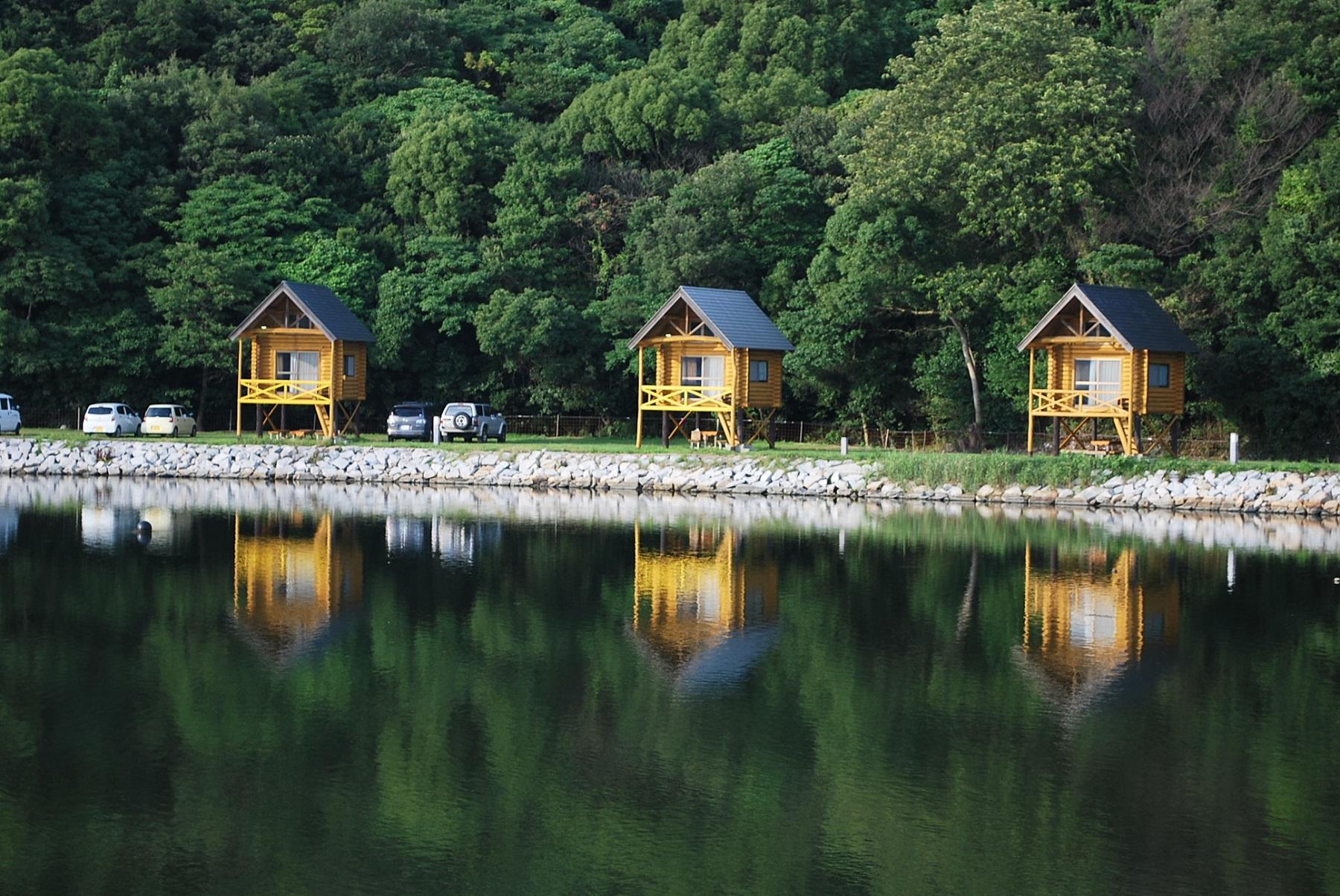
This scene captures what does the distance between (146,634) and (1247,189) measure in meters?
43.3

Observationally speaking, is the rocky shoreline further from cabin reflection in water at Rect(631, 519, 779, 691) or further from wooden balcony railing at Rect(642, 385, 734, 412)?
cabin reflection in water at Rect(631, 519, 779, 691)

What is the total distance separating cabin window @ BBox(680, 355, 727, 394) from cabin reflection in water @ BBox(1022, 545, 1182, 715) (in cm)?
2253

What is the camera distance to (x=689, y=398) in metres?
53.5

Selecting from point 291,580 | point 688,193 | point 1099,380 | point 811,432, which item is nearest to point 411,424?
point 688,193

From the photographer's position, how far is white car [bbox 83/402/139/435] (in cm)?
5594

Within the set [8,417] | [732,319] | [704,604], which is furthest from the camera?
[8,417]

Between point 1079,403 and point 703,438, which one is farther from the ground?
point 1079,403

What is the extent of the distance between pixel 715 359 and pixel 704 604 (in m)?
29.4

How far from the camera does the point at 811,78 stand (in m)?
71.4

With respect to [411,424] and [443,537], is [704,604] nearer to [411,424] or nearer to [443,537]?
[443,537]

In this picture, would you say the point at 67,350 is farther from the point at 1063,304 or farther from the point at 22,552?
the point at 1063,304

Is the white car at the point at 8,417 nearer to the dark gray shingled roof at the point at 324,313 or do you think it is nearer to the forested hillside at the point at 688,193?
the forested hillside at the point at 688,193

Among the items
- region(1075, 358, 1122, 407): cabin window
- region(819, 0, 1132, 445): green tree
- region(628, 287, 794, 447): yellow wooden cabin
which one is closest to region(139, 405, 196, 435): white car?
region(628, 287, 794, 447): yellow wooden cabin

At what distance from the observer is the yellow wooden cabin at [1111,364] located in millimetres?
47156
